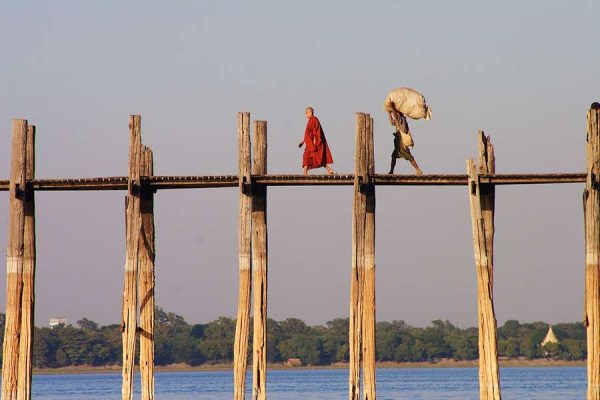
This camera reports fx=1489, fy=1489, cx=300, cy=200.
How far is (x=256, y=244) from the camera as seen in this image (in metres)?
22.1

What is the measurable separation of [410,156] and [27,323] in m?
6.41

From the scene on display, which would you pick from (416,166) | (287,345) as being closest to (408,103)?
(416,166)

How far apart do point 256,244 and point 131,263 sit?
75.3 inches

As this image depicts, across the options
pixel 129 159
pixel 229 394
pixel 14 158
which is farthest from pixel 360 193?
pixel 229 394

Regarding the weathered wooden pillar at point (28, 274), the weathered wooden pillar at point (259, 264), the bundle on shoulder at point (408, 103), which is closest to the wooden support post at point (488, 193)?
the bundle on shoulder at point (408, 103)

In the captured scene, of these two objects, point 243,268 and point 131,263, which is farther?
point 131,263

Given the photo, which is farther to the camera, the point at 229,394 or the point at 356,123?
the point at 229,394

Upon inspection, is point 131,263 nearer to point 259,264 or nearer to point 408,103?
point 259,264

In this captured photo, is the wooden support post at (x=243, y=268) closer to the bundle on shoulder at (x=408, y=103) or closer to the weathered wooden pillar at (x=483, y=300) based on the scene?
the bundle on shoulder at (x=408, y=103)

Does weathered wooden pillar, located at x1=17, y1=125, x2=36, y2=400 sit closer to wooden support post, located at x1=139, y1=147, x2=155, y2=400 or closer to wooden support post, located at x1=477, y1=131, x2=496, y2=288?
wooden support post, located at x1=139, y1=147, x2=155, y2=400

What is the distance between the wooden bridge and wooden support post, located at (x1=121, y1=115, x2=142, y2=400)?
0.05 ft

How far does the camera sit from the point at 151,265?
23344 millimetres

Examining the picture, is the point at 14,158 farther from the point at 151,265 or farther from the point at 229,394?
the point at 229,394

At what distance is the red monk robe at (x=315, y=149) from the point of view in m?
22.6
